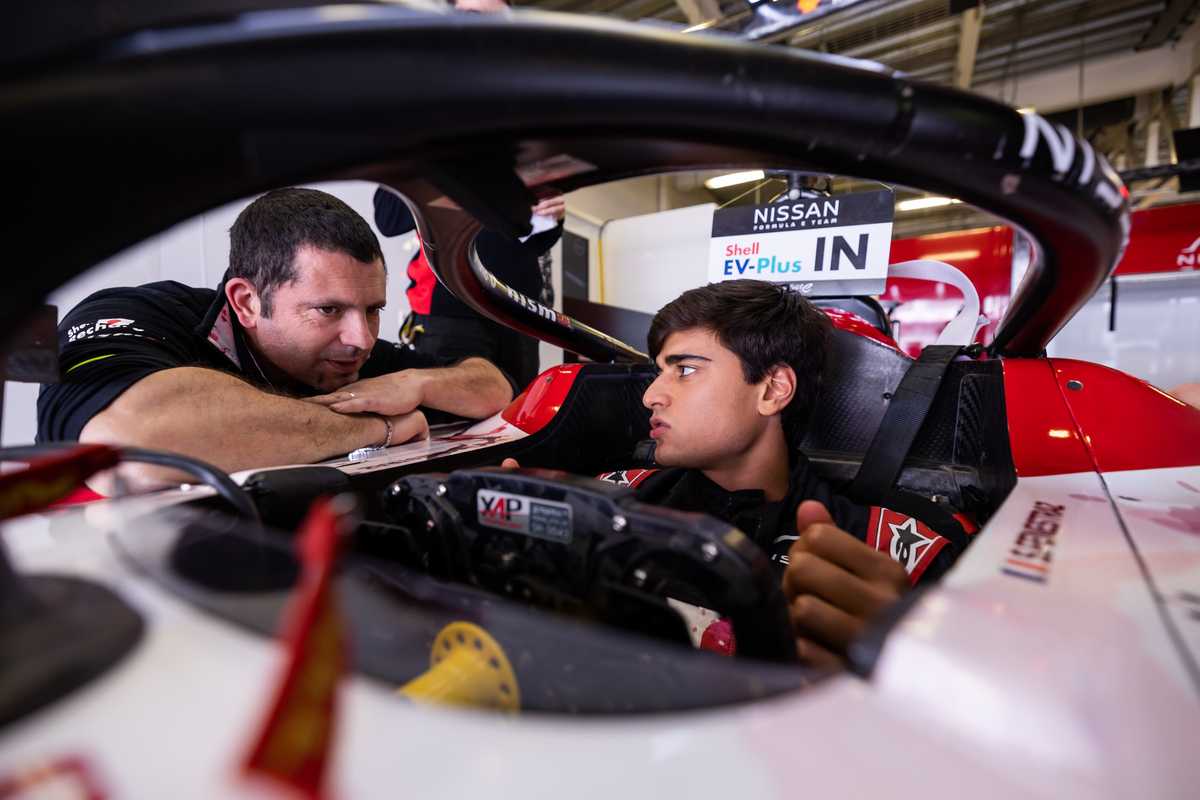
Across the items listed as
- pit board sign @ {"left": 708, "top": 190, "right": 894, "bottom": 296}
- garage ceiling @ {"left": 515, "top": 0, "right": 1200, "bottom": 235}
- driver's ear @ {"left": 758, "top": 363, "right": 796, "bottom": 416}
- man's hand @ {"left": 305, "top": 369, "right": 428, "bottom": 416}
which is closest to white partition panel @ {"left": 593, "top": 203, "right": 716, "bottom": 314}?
garage ceiling @ {"left": 515, "top": 0, "right": 1200, "bottom": 235}

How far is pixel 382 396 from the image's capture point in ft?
3.05

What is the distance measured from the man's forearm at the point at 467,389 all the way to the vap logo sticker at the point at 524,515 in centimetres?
64

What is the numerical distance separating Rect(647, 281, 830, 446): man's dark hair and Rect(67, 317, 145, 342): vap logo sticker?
2.69 feet

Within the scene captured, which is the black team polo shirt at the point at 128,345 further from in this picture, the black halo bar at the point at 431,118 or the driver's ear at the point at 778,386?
the driver's ear at the point at 778,386

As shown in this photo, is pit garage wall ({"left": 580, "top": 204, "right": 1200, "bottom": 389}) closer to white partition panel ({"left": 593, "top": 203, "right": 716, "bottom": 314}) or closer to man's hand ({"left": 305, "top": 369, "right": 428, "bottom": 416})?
white partition panel ({"left": 593, "top": 203, "right": 716, "bottom": 314})

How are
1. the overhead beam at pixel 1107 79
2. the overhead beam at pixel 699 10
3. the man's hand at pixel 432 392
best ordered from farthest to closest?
1. the overhead beam at pixel 1107 79
2. the overhead beam at pixel 699 10
3. the man's hand at pixel 432 392

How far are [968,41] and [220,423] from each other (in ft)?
14.1


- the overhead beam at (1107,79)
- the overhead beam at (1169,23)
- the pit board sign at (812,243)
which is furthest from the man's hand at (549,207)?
the overhead beam at (1169,23)

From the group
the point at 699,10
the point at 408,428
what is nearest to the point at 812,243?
the point at 408,428

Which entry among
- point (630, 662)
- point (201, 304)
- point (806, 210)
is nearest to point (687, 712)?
point (630, 662)

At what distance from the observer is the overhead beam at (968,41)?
123 inches

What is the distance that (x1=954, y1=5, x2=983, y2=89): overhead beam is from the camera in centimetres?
313

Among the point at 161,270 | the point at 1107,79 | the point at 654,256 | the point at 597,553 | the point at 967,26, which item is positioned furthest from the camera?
the point at 654,256

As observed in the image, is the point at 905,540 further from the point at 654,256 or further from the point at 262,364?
the point at 654,256
